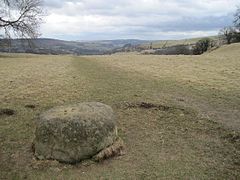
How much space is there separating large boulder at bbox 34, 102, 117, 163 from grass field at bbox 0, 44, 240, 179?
10.0 inches

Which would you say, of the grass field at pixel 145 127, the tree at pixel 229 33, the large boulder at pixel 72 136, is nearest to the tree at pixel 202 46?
the tree at pixel 229 33

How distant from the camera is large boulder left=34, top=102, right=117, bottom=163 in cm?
898

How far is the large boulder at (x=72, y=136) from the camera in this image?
8.98 metres

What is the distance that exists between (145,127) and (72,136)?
339 cm

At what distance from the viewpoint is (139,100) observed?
49.9ft

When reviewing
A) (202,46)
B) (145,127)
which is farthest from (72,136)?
(202,46)

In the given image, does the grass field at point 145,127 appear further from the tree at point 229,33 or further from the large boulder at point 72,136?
the tree at point 229,33

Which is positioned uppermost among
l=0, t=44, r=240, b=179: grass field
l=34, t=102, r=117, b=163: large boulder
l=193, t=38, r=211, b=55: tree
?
l=34, t=102, r=117, b=163: large boulder

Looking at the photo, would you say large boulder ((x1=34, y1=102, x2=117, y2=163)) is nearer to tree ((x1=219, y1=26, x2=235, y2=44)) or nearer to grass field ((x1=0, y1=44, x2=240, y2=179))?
grass field ((x1=0, y1=44, x2=240, y2=179))

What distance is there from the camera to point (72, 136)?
895 centimetres

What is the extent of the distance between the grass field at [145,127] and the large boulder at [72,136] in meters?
0.25

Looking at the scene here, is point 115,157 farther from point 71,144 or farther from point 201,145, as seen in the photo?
point 201,145

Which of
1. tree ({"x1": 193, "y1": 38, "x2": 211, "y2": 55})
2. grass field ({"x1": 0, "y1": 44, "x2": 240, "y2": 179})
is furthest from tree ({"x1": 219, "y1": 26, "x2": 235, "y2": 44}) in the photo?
grass field ({"x1": 0, "y1": 44, "x2": 240, "y2": 179})

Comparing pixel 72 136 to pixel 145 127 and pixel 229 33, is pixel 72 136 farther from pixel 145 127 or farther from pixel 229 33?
pixel 229 33
